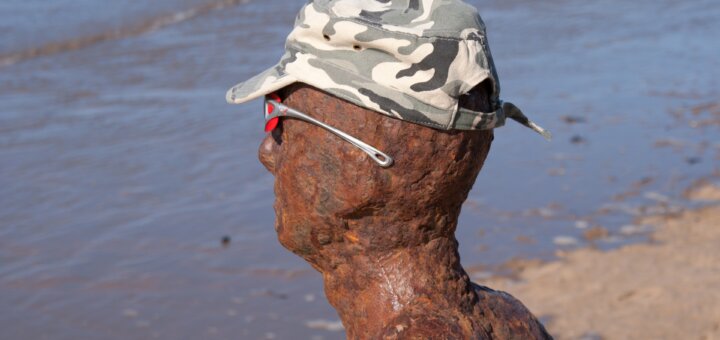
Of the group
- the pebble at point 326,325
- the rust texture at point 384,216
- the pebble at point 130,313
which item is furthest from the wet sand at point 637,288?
the rust texture at point 384,216

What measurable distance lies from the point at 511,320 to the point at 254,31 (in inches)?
417

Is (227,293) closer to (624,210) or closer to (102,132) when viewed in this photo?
(624,210)

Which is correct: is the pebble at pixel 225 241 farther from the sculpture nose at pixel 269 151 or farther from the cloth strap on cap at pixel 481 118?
the cloth strap on cap at pixel 481 118

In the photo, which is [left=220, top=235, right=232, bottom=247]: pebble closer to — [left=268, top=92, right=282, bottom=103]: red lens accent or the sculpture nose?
the sculpture nose

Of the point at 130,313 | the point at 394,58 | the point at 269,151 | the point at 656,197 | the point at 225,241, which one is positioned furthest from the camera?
the point at 656,197

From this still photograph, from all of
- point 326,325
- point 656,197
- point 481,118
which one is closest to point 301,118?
point 481,118

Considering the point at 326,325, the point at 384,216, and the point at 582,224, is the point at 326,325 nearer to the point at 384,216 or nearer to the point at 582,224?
the point at 582,224

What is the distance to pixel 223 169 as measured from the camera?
7414mm

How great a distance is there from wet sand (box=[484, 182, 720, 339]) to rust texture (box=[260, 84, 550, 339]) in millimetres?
2559

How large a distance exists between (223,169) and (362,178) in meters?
5.16

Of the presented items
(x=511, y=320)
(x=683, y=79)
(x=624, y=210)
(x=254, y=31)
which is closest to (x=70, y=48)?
(x=254, y=31)

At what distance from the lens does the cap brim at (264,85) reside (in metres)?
2.38

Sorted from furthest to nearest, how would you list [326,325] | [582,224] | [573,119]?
[573,119] < [582,224] < [326,325]

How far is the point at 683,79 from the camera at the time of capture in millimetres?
9320
